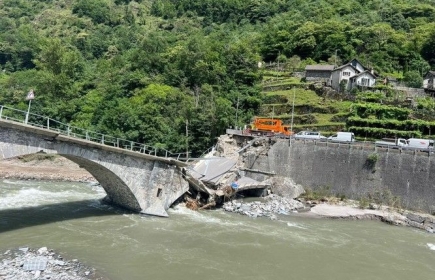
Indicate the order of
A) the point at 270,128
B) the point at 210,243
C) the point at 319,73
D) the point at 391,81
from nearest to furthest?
the point at 210,243, the point at 270,128, the point at 391,81, the point at 319,73

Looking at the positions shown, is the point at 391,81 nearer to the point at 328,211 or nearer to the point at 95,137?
the point at 328,211

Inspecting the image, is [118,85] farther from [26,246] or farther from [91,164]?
[26,246]

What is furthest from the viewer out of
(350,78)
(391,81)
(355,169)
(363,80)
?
(391,81)

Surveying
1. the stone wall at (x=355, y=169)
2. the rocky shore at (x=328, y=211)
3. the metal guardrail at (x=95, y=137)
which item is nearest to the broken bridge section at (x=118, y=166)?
the metal guardrail at (x=95, y=137)

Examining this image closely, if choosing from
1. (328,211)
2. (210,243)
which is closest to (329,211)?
(328,211)

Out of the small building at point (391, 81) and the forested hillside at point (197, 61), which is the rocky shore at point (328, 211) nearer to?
the forested hillside at point (197, 61)

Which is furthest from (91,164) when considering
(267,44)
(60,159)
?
(267,44)

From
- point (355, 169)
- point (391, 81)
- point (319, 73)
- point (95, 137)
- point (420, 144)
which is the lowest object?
point (355, 169)
